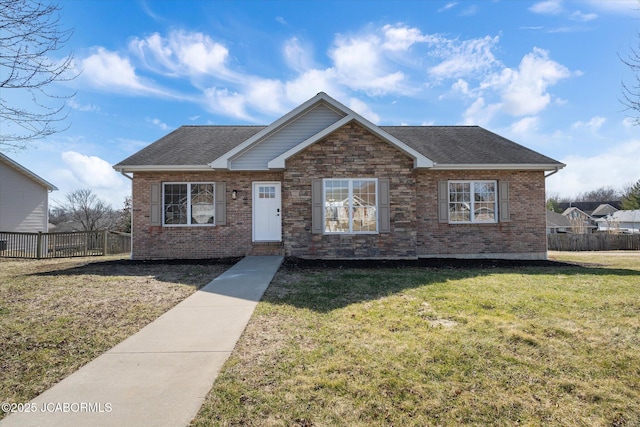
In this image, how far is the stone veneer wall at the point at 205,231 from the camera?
11.3m

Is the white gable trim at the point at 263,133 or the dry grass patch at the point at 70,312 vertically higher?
the white gable trim at the point at 263,133

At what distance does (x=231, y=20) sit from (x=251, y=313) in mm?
9929

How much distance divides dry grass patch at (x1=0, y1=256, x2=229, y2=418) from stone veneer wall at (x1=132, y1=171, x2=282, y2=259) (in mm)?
1689

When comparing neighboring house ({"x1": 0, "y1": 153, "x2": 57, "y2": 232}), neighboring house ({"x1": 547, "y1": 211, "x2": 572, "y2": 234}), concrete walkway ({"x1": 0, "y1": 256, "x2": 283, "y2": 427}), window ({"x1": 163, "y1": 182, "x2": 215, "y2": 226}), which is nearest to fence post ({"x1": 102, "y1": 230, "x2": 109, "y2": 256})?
window ({"x1": 163, "y1": 182, "x2": 215, "y2": 226})

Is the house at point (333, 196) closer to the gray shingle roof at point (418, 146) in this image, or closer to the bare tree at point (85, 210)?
the gray shingle roof at point (418, 146)

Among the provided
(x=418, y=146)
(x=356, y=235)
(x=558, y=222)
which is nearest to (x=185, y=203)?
(x=356, y=235)

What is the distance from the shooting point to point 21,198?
1928cm

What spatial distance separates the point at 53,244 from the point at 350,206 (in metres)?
13.0

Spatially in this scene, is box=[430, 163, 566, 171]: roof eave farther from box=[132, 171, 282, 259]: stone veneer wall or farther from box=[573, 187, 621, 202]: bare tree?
box=[573, 187, 621, 202]: bare tree

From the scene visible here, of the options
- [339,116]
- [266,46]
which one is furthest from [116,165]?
[339,116]

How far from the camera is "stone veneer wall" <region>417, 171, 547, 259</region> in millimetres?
11516

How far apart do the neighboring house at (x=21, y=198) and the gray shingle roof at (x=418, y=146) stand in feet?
38.5

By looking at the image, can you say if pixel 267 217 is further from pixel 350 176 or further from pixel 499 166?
pixel 499 166

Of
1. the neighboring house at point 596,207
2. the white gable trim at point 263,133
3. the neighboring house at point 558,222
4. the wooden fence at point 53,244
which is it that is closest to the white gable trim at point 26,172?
the wooden fence at point 53,244
